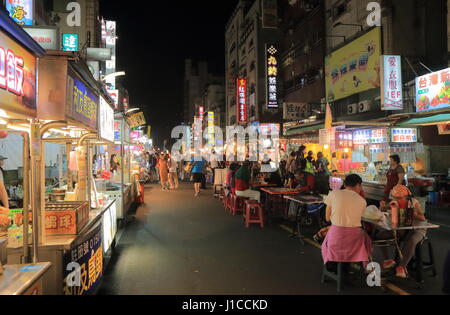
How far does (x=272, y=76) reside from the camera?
24.1 m

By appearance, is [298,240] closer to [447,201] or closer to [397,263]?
[397,263]

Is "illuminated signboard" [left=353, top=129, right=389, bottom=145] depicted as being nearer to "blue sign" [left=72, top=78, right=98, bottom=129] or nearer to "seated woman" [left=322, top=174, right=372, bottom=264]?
"seated woman" [left=322, top=174, right=372, bottom=264]

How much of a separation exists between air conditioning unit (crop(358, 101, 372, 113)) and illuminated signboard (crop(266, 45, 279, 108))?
841 centimetres

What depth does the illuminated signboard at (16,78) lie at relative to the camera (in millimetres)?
2611

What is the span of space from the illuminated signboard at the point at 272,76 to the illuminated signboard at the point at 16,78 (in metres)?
21.6

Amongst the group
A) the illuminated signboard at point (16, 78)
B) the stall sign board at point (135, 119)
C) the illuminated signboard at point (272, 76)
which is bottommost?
the illuminated signboard at point (16, 78)

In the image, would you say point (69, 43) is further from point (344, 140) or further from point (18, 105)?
point (344, 140)

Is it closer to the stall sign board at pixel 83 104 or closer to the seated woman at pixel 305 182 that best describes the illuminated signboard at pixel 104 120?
the stall sign board at pixel 83 104

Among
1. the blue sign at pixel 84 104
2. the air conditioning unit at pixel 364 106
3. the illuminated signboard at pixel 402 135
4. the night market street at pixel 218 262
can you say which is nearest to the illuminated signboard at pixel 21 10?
the blue sign at pixel 84 104

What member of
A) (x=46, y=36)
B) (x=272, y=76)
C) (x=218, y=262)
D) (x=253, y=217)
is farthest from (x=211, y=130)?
(x=46, y=36)

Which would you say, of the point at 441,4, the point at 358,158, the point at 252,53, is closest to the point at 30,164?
the point at 358,158

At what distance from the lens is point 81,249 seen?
4172mm

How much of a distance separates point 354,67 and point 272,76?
28.4 ft
